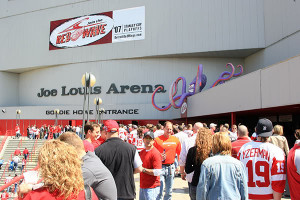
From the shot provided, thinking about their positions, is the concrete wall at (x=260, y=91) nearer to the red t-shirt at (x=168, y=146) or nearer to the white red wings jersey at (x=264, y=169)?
the red t-shirt at (x=168, y=146)

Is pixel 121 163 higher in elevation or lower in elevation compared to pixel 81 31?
lower

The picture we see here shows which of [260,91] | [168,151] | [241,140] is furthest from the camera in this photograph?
[260,91]

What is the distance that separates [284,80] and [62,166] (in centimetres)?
1159

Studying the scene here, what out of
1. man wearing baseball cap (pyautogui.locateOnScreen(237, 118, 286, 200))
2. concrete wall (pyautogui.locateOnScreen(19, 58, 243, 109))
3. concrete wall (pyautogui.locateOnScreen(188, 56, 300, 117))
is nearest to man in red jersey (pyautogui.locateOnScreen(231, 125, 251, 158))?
man wearing baseball cap (pyautogui.locateOnScreen(237, 118, 286, 200))

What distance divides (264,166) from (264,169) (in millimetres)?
40

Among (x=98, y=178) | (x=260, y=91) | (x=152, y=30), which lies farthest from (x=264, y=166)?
(x=152, y=30)

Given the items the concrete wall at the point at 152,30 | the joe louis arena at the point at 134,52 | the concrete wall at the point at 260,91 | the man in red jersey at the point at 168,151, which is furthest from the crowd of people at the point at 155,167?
the concrete wall at the point at 152,30

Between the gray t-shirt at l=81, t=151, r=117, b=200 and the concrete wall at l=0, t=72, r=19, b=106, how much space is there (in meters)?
43.9

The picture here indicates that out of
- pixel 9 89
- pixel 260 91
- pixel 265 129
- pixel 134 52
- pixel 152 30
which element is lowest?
pixel 265 129

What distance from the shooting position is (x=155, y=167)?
5258 millimetres

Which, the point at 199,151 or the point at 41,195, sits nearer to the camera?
the point at 41,195

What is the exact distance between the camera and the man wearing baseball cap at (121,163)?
12.8ft

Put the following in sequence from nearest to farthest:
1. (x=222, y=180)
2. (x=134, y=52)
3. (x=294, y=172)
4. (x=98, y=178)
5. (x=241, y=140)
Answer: (x=98, y=178)
(x=222, y=180)
(x=294, y=172)
(x=241, y=140)
(x=134, y=52)

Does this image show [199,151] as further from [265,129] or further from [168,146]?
[168,146]
